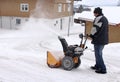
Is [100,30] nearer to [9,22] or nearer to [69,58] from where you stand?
[69,58]

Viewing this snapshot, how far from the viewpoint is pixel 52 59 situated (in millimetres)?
10039

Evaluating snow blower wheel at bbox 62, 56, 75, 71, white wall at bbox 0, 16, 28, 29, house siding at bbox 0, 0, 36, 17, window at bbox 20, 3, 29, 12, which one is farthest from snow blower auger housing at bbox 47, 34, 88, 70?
window at bbox 20, 3, 29, 12

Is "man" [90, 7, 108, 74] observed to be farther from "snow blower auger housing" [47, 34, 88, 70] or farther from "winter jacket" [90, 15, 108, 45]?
"snow blower auger housing" [47, 34, 88, 70]

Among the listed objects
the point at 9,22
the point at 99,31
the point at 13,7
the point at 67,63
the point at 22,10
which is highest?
the point at 99,31

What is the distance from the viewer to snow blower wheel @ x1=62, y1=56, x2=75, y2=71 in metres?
9.73

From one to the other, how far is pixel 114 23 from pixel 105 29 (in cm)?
1805

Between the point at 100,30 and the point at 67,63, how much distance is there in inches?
58.9

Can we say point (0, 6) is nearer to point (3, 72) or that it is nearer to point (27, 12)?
point (27, 12)

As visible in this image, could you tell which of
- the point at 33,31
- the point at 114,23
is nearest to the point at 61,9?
the point at 33,31

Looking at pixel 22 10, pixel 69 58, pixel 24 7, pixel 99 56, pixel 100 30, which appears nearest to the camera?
pixel 100 30

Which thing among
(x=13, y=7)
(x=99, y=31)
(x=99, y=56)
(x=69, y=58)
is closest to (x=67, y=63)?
(x=69, y=58)

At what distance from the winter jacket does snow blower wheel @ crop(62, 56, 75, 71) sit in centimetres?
101

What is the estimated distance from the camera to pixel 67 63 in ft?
31.9

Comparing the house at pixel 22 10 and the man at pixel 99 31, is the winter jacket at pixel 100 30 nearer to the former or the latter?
the man at pixel 99 31
